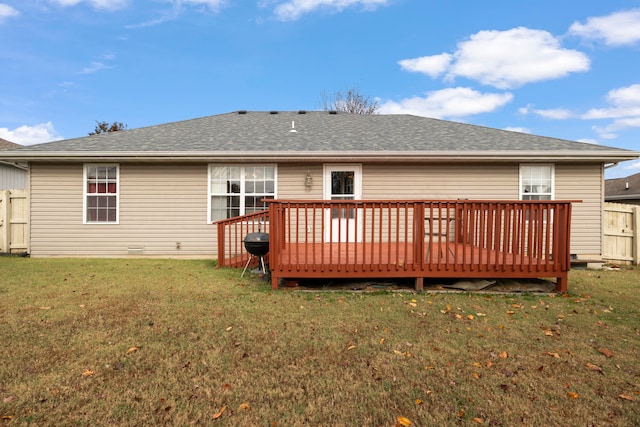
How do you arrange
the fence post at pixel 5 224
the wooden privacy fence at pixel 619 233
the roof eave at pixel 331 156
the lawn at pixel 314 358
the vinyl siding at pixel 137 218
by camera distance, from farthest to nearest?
1. the fence post at pixel 5 224
2. the wooden privacy fence at pixel 619 233
3. the vinyl siding at pixel 137 218
4. the roof eave at pixel 331 156
5. the lawn at pixel 314 358

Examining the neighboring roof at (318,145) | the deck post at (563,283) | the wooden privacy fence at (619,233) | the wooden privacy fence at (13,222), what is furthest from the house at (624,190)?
the wooden privacy fence at (13,222)

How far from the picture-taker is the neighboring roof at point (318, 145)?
7715 mm

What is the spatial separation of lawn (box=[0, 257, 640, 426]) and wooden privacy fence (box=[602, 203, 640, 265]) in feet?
15.0

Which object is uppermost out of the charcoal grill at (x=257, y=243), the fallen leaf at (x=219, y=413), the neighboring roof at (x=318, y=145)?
the neighboring roof at (x=318, y=145)

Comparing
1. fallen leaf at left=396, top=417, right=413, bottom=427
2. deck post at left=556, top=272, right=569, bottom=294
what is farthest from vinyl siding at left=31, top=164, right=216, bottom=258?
deck post at left=556, top=272, right=569, bottom=294

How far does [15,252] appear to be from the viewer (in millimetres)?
9094

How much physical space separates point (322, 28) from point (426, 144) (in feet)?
34.4

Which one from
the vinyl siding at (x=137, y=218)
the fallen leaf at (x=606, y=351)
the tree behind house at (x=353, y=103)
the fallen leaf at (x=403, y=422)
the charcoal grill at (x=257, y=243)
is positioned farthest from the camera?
the tree behind house at (x=353, y=103)

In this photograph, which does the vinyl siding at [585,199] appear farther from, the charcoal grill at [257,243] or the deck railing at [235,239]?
the deck railing at [235,239]

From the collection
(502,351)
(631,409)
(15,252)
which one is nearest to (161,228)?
(15,252)

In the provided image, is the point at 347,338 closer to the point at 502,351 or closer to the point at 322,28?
the point at 502,351

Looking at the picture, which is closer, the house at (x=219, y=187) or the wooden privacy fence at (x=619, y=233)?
the house at (x=219, y=187)

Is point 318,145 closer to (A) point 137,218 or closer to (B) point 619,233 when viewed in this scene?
(A) point 137,218

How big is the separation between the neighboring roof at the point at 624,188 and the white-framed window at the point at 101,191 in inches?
972
